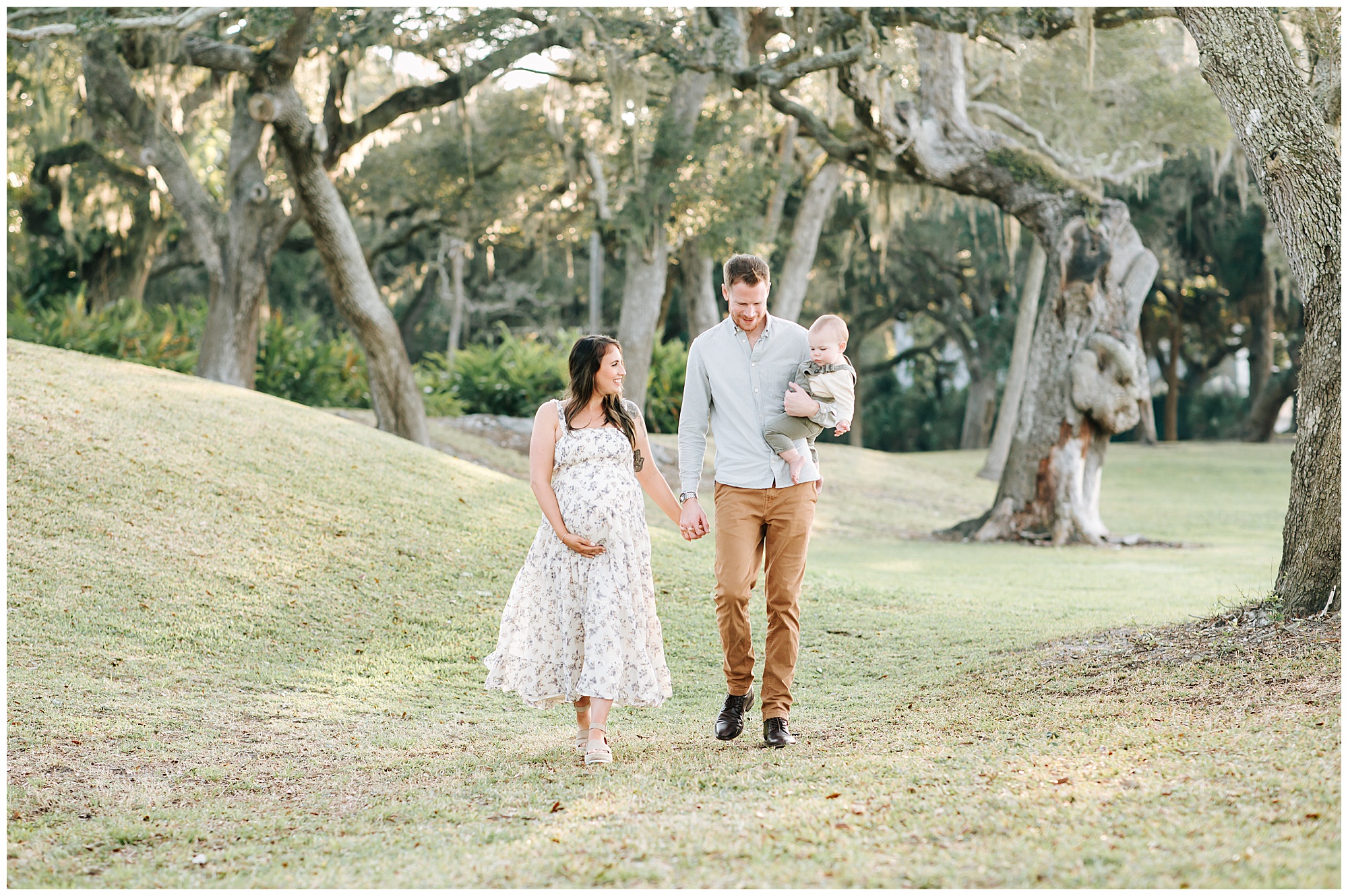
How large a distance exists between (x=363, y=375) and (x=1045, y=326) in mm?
10782

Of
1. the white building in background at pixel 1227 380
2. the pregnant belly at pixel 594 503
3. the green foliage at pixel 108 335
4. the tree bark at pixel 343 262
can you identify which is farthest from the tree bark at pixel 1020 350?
the pregnant belly at pixel 594 503

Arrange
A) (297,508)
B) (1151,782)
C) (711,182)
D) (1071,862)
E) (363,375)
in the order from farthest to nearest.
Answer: (363,375), (711,182), (297,508), (1151,782), (1071,862)

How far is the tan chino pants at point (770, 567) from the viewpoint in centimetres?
451

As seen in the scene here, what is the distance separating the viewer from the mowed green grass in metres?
3.27

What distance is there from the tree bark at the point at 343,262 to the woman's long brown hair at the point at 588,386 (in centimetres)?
936

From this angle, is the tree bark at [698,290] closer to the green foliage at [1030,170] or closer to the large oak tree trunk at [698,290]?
the large oak tree trunk at [698,290]

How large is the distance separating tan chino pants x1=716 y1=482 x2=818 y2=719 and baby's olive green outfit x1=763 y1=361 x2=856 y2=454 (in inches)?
7.4

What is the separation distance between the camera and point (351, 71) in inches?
569

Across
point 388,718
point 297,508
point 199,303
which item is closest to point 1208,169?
point 199,303

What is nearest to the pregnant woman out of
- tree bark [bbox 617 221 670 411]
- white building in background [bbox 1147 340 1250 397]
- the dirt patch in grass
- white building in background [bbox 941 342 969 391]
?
the dirt patch in grass

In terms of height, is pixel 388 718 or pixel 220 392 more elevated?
pixel 220 392

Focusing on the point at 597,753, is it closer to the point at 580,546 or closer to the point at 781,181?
the point at 580,546

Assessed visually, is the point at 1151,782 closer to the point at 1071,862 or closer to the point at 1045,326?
the point at 1071,862

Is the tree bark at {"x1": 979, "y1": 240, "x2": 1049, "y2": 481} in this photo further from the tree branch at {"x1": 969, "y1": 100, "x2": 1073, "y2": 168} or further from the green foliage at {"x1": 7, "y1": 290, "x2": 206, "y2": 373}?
the green foliage at {"x1": 7, "y1": 290, "x2": 206, "y2": 373}
